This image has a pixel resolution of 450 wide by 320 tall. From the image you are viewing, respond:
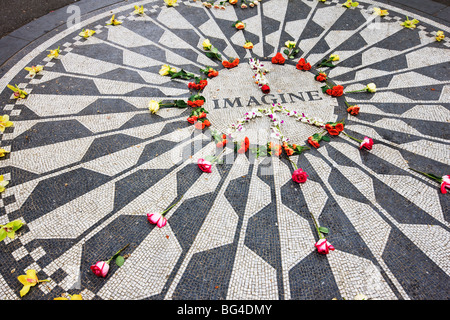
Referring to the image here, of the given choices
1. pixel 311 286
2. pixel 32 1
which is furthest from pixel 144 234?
pixel 32 1

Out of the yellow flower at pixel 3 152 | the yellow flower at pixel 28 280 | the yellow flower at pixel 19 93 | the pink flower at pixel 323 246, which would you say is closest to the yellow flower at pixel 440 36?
the pink flower at pixel 323 246

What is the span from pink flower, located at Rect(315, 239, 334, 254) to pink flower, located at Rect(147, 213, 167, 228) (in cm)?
188

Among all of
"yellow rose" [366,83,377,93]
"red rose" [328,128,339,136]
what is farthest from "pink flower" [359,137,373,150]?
"yellow rose" [366,83,377,93]

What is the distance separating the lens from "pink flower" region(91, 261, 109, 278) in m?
2.89

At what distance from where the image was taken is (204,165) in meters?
3.87

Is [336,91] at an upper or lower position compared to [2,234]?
upper

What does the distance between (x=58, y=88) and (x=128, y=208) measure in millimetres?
3137

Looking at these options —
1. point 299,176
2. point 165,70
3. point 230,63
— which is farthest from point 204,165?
point 230,63

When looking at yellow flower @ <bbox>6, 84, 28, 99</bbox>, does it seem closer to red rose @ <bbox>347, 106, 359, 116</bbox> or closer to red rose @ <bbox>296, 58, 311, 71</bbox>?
red rose @ <bbox>296, 58, 311, 71</bbox>

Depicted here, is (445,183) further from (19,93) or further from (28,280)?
(19,93)

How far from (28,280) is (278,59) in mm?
5461

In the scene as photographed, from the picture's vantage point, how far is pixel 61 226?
340 cm

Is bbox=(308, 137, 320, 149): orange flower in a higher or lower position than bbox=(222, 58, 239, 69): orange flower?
lower

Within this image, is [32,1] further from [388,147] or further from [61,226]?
[388,147]
